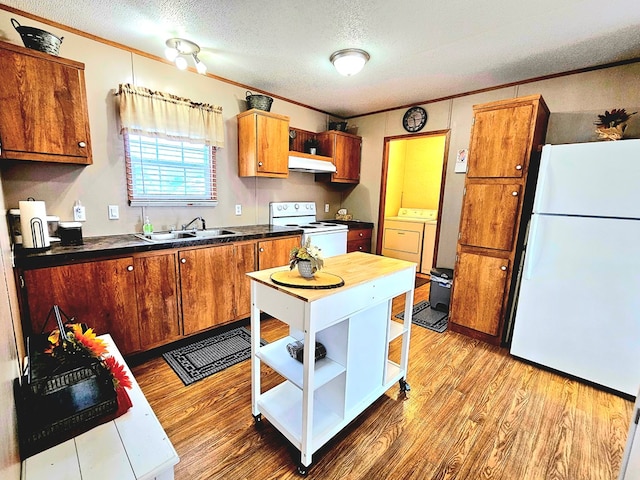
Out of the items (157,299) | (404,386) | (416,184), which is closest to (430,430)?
(404,386)

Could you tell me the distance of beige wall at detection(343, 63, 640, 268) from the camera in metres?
2.49

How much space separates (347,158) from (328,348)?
3.22 meters

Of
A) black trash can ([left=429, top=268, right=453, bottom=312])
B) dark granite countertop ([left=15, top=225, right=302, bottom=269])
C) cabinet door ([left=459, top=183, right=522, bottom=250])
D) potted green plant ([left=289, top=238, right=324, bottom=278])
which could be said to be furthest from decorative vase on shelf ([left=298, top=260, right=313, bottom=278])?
black trash can ([left=429, top=268, right=453, bottom=312])

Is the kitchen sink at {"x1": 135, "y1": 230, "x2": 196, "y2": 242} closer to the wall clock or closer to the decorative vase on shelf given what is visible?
the decorative vase on shelf

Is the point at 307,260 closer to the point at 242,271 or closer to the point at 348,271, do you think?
the point at 348,271

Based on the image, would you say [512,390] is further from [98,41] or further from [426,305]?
[98,41]

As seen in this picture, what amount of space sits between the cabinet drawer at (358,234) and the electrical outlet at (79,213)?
291 centimetres

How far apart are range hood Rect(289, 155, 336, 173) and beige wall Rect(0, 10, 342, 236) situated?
0.70m

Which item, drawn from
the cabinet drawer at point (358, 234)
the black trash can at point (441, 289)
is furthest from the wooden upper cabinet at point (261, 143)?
the black trash can at point (441, 289)

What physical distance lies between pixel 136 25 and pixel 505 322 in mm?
3852

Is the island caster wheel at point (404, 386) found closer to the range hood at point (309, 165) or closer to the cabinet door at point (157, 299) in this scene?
the cabinet door at point (157, 299)

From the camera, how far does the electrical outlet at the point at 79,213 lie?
7.51 feet

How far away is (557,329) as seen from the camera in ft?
7.30

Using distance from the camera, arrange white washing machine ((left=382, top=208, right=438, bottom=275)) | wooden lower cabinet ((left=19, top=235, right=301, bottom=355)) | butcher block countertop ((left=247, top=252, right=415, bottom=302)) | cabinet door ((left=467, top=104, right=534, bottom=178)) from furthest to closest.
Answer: white washing machine ((left=382, top=208, right=438, bottom=275))
cabinet door ((left=467, top=104, right=534, bottom=178))
wooden lower cabinet ((left=19, top=235, right=301, bottom=355))
butcher block countertop ((left=247, top=252, right=415, bottom=302))
